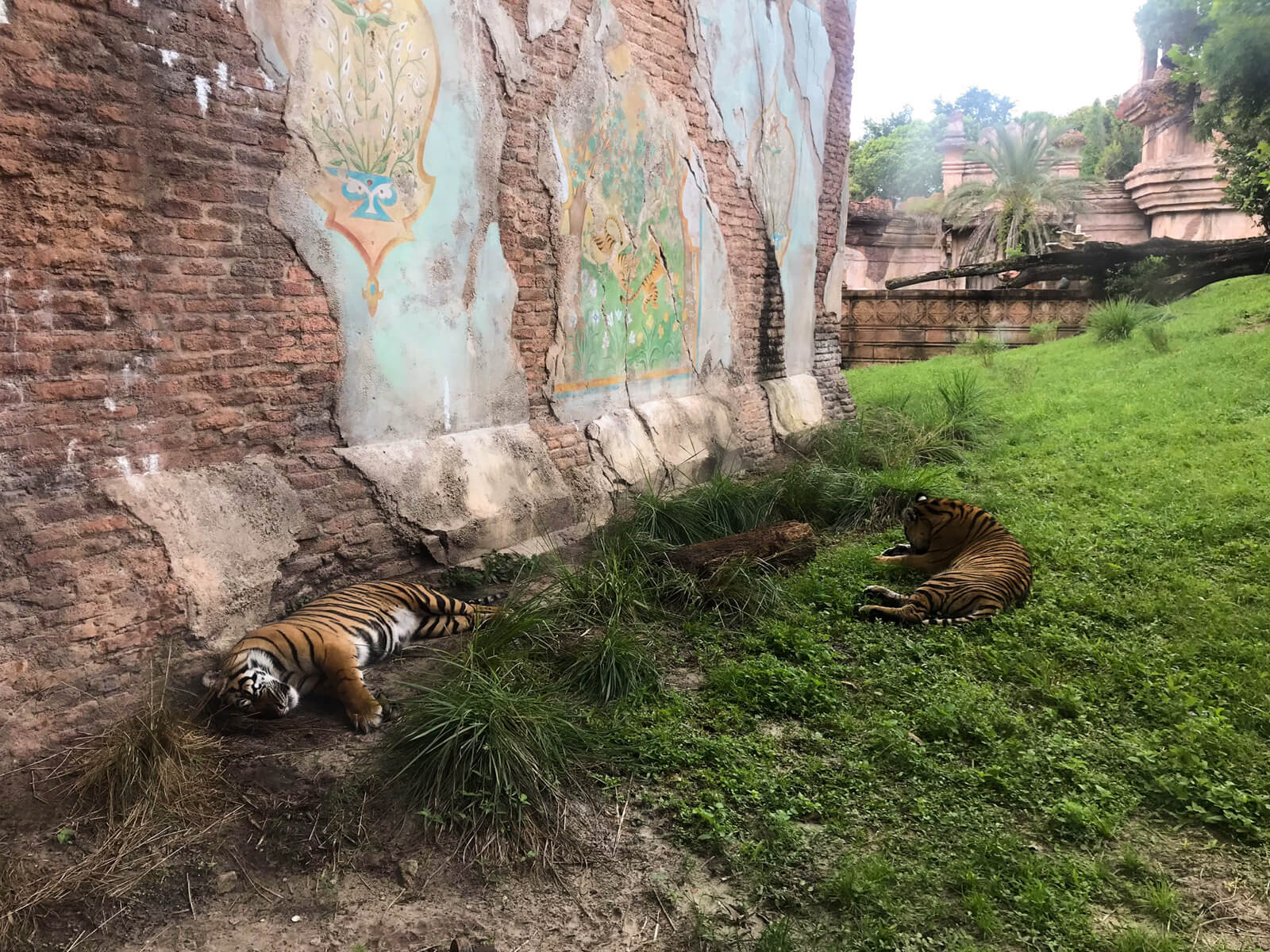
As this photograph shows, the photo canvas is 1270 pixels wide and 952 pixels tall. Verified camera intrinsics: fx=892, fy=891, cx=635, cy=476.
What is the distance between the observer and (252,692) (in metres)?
3.54

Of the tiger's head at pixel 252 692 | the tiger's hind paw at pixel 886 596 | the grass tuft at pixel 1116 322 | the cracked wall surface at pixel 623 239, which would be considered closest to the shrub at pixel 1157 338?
the grass tuft at pixel 1116 322

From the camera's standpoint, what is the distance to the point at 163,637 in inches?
145

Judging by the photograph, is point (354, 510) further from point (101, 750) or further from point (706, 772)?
point (706, 772)

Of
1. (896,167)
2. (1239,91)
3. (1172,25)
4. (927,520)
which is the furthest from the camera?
(896,167)

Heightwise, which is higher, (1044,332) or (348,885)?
(1044,332)

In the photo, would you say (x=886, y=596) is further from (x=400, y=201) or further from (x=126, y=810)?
(x=126, y=810)

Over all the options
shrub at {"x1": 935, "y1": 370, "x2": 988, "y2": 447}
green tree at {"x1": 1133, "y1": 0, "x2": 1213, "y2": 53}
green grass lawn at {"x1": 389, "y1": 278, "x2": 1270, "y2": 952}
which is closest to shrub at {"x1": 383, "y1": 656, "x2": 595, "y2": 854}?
green grass lawn at {"x1": 389, "y1": 278, "x2": 1270, "y2": 952}

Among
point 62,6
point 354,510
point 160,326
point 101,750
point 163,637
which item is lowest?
point 101,750

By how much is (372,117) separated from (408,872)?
11.6ft

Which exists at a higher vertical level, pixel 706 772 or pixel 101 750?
pixel 101 750

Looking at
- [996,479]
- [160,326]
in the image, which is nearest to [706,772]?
[160,326]

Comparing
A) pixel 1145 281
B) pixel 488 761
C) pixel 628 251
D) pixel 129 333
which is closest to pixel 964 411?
pixel 628 251

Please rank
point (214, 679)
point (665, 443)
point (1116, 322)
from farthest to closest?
point (1116, 322), point (665, 443), point (214, 679)

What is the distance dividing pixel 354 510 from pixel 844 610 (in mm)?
2693
